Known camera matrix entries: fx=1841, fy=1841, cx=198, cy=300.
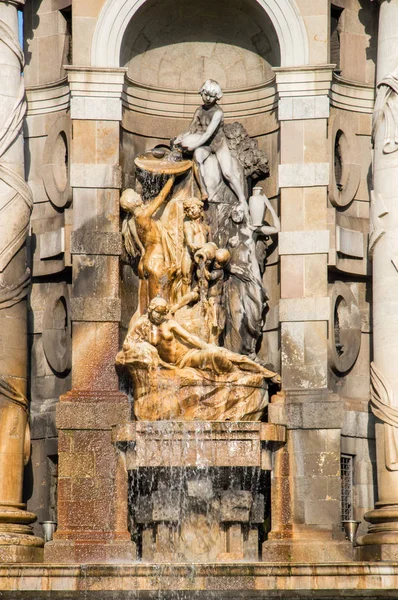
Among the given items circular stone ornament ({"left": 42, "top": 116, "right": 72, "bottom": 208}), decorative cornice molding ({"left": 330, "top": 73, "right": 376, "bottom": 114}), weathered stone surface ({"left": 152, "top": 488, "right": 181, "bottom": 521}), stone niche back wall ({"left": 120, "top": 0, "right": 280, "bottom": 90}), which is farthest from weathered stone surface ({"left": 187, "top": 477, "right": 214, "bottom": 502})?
stone niche back wall ({"left": 120, "top": 0, "right": 280, "bottom": 90})

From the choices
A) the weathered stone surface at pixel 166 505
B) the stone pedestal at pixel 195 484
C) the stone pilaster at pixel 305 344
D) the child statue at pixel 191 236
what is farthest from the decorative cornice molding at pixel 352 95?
the weathered stone surface at pixel 166 505

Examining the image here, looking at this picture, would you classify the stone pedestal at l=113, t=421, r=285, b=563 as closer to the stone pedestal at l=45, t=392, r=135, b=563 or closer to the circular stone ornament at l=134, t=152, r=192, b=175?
the stone pedestal at l=45, t=392, r=135, b=563

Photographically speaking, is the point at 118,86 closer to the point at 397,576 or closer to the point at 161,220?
the point at 161,220

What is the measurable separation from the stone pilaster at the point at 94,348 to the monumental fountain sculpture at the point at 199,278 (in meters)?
0.42

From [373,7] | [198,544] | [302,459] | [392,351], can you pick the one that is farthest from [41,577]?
[373,7]

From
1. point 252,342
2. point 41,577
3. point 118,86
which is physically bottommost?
point 41,577

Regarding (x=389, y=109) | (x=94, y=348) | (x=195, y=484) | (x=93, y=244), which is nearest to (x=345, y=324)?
(x=389, y=109)

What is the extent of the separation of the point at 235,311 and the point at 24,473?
4421mm

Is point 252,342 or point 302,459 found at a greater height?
point 252,342

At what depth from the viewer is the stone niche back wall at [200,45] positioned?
3173 centimetres

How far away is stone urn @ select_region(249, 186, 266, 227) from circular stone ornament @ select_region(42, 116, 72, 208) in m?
3.17

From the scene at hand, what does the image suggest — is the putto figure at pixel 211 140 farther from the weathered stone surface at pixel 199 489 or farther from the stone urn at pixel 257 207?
A: the weathered stone surface at pixel 199 489

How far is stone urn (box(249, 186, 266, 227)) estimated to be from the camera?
30922 mm

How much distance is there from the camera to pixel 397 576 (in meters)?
26.8
